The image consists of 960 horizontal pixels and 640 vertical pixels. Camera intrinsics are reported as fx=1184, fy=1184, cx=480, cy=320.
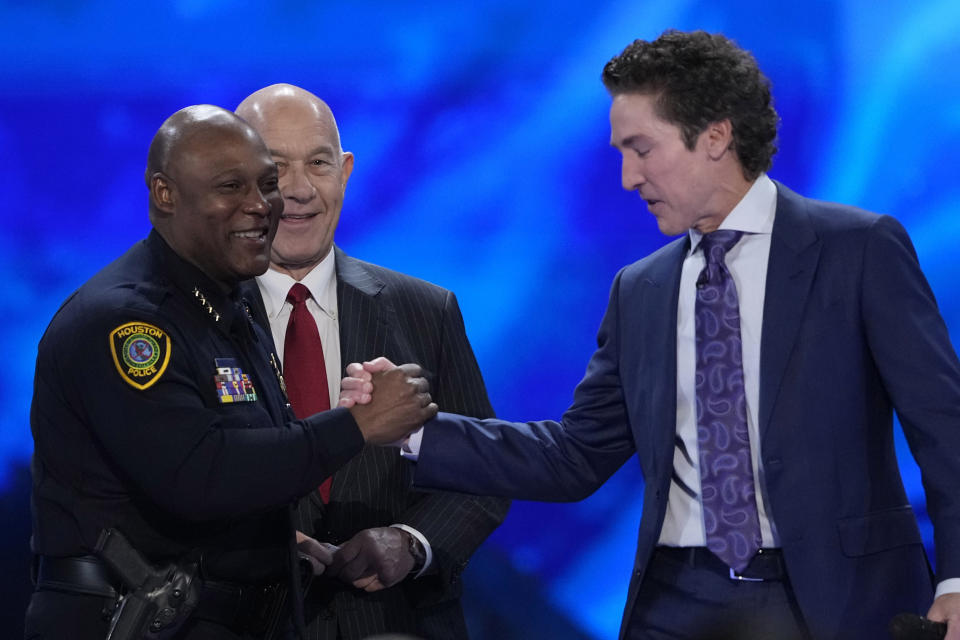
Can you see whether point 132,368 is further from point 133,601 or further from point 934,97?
point 934,97

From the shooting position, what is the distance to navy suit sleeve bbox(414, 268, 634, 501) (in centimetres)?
251

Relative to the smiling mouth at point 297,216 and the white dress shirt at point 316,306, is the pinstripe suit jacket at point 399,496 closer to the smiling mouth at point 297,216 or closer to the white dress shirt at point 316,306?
the white dress shirt at point 316,306

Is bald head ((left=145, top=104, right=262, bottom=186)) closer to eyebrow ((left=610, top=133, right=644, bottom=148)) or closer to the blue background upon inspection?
eyebrow ((left=610, top=133, right=644, bottom=148))

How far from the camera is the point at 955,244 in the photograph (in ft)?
12.1

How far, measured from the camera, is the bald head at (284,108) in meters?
3.02

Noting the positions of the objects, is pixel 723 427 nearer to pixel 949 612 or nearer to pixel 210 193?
pixel 949 612

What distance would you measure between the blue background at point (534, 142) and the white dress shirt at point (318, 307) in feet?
2.75

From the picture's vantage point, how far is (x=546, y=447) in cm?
259

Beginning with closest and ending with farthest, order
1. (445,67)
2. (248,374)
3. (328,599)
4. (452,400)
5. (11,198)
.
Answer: (248,374) < (328,599) < (452,400) < (11,198) < (445,67)

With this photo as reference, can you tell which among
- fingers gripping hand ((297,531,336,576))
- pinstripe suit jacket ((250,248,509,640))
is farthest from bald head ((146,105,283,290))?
fingers gripping hand ((297,531,336,576))

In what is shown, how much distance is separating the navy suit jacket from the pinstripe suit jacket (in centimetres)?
61

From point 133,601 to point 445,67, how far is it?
7.36 feet

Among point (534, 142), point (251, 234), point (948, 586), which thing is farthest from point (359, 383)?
point (534, 142)

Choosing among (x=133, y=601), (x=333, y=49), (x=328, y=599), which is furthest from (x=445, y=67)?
(x=133, y=601)
